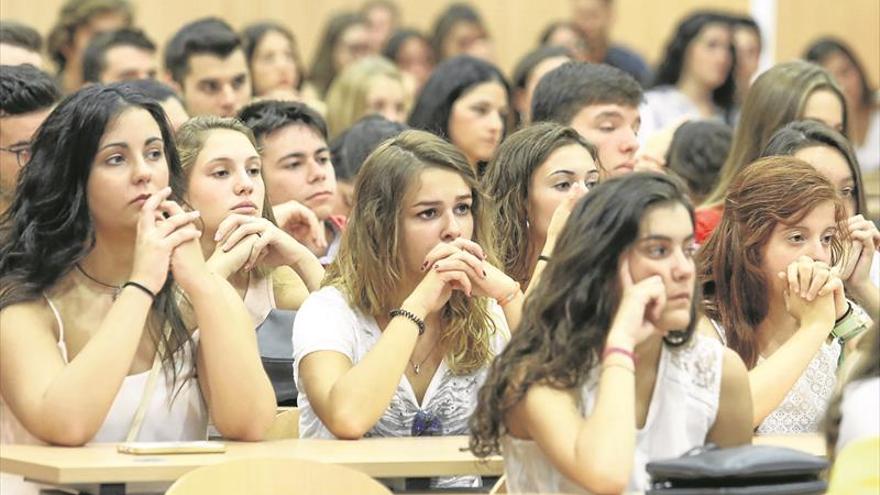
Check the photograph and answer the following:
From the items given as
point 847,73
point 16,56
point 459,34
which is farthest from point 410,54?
point 16,56

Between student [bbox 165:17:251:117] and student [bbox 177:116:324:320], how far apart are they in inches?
86.7

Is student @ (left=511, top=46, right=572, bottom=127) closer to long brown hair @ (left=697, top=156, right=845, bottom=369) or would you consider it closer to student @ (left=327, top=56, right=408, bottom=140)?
student @ (left=327, top=56, right=408, bottom=140)

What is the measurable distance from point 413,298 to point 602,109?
1.77m

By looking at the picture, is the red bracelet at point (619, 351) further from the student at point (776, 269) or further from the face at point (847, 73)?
the face at point (847, 73)

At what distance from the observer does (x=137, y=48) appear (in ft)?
24.9

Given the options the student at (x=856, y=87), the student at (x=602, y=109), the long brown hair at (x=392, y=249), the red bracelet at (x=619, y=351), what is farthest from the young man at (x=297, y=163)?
the student at (x=856, y=87)

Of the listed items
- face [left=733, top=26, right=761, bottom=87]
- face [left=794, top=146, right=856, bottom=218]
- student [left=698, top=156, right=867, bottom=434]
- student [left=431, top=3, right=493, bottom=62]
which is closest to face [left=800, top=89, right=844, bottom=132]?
face [left=794, top=146, right=856, bottom=218]

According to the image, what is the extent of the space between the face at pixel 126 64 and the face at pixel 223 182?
2597 millimetres

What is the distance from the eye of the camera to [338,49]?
9984 mm

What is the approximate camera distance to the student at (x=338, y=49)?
9914mm

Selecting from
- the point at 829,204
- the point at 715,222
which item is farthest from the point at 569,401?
the point at 715,222

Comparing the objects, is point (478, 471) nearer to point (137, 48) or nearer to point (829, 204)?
point (829, 204)

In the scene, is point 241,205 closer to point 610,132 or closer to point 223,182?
point 223,182

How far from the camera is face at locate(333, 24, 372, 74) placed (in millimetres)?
9922
